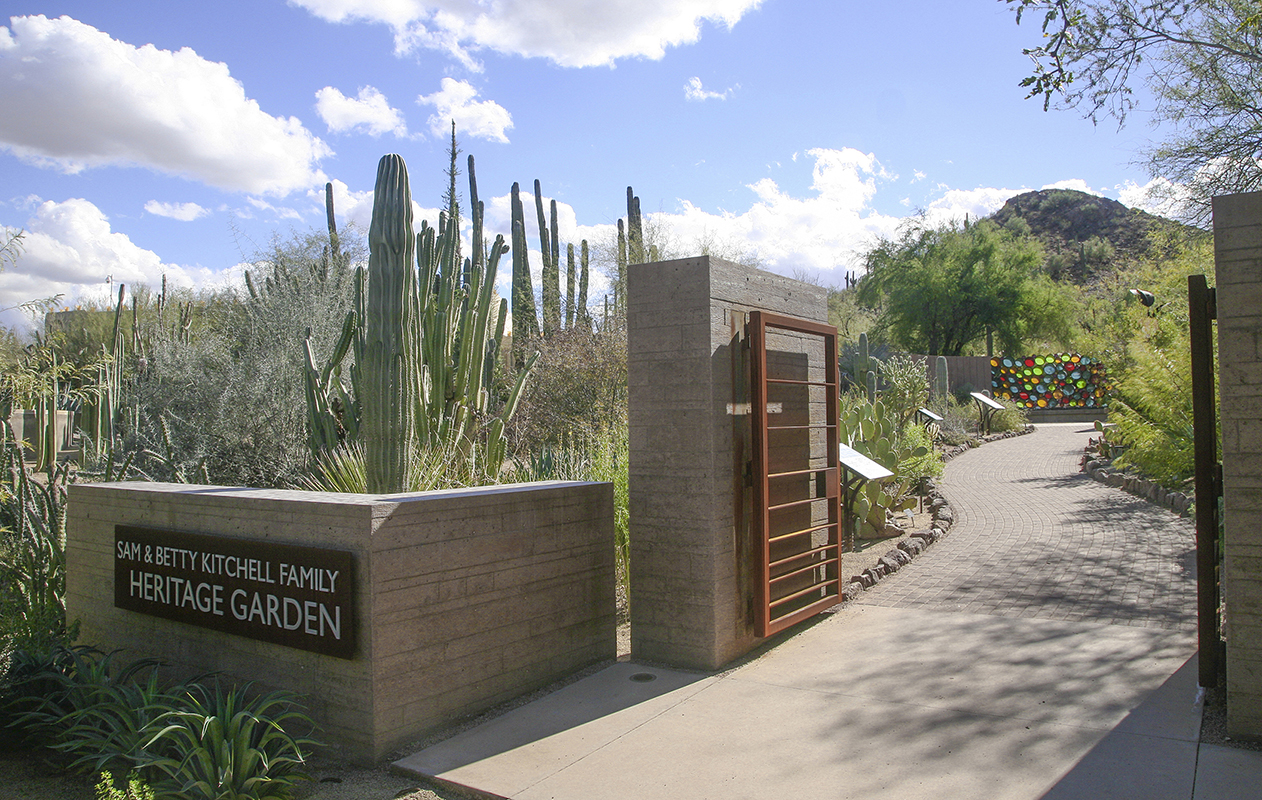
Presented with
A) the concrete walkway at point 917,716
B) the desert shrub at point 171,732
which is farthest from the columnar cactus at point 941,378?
the desert shrub at point 171,732

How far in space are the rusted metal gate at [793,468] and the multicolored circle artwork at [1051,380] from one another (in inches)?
976

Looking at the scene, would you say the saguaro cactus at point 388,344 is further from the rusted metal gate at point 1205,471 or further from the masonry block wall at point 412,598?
the rusted metal gate at point 1205,471

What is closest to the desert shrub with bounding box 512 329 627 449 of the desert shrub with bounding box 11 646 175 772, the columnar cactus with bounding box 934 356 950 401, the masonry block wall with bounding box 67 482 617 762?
the masonry block wall with bounding box 67 482 617 762

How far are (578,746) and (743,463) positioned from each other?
7.18 ft

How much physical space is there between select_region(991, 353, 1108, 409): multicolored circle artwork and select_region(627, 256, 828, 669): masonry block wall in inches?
1036

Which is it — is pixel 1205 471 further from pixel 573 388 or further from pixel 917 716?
pixel 573 388

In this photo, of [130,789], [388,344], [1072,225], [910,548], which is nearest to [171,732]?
[130,789]

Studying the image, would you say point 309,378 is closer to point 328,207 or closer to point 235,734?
point 235,734

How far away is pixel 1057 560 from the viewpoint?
8211 mm

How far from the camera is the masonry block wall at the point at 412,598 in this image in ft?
14.2

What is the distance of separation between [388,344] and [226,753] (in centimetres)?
375

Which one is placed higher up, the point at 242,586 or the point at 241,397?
the point at 241,397

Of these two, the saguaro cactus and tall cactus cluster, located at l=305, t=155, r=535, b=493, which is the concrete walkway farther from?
tall cactus cluster, located at l=305, t=155, r=535, b=493

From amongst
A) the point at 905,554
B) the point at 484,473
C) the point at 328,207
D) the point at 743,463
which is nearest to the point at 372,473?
the point at 484,473
